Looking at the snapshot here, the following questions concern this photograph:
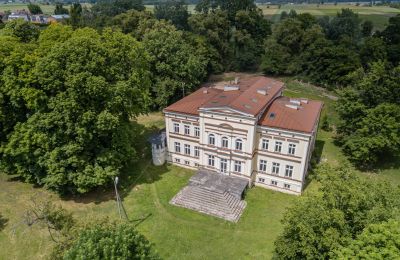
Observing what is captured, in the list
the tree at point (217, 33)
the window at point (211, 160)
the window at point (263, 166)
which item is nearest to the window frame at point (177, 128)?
the window at point (211, 160)

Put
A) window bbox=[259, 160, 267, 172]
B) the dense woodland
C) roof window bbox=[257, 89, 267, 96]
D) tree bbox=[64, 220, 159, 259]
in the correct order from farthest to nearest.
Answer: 1. roof window bbox=[257, 89, 267, 96]
2. window bbox=[259, 160, 267, 172]
3. the dense woodland
4. tree bbox=[64, 220, 159, 259]

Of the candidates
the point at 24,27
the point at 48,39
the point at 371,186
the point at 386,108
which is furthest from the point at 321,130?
the point at 24,27

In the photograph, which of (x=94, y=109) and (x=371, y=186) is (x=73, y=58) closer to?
(x=94, y=109)

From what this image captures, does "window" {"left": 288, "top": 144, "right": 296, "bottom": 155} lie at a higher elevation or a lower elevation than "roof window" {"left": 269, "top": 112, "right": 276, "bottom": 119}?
lower

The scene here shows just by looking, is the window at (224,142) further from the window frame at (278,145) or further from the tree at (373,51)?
the tree at (373,51)

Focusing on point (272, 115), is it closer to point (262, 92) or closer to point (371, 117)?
point (262, 92)

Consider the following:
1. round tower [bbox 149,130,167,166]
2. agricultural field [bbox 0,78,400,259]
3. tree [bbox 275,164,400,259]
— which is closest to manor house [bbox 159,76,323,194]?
round tower [bbox 149,130,167,166]

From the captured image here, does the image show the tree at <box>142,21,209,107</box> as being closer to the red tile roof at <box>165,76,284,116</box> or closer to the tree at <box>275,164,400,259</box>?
the red tile roof at <box>165,76,284,116</box>
